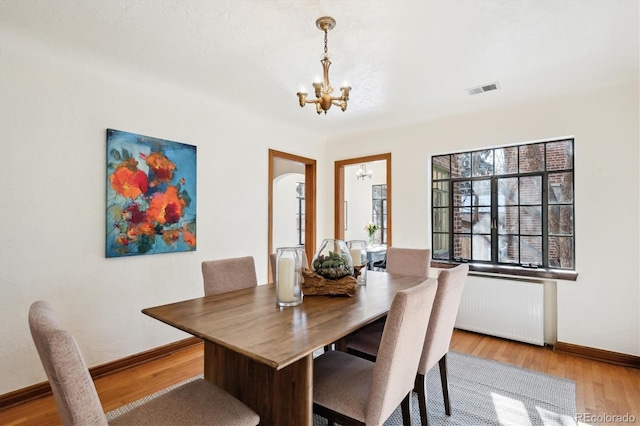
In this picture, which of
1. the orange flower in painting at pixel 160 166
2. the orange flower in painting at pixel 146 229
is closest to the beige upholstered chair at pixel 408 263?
the orange flower in painting at pixel 146 229

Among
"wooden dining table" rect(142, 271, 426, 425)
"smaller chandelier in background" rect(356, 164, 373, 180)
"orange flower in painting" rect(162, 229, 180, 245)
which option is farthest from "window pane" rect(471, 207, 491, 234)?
"smaller chandelier in background" rect(356, 164, 373, 180)

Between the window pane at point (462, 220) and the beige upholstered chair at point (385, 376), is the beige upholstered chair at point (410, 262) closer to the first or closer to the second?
the window pane at point (462, 220)

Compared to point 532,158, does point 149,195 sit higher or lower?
lower

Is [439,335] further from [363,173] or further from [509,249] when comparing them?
[363,173]

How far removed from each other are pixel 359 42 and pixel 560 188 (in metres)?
2.59

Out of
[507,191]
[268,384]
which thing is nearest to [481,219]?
[507,191]

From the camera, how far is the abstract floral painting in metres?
2.75

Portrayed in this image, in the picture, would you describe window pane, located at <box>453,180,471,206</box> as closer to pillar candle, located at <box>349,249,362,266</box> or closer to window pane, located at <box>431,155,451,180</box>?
window pane, located at <box>431,155,451,180</box>

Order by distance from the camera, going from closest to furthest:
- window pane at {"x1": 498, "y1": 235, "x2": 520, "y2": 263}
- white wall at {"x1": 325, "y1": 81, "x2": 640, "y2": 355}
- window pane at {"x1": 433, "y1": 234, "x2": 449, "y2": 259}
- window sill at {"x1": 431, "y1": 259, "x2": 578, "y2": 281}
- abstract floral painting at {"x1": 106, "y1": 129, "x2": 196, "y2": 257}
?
abstract floral painting at {"x1": 106, "y1": 129, "x2": 196, "y2": 257}
white wall at {"x1": 325, "y1": 81, "x2": 640, "y2": 355}
window sill at {"x1": 431, "y1": 259, "x2": 578, "y2": 281}
window pane at {"x1": 498, "y1": 235, "x2": 520, "y2": 263}
window pane at {"x1": 433, "y1": 234, "x2": 449, "y2": 259}

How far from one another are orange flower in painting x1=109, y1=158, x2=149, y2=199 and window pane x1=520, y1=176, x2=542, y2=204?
3770mm

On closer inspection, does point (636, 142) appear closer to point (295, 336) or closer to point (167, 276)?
point (295, 336)

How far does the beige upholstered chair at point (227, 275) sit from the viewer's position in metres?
2.21

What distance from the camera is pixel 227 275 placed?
232 cm

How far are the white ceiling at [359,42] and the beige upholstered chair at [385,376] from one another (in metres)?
1.66
